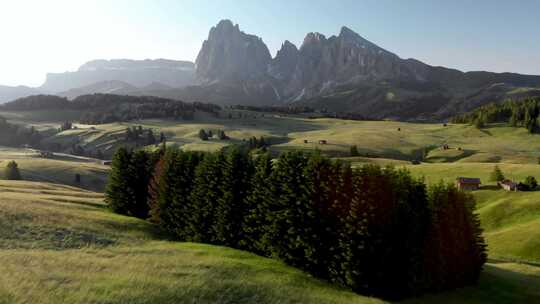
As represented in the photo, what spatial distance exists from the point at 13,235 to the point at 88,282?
1646 cm

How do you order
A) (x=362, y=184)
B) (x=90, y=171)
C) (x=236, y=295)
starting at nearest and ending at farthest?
1. (x=236, y=295)
2. (x=362, y=184)
3. (x=90, y=171)

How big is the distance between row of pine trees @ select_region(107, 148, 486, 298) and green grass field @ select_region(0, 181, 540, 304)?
2319 mm

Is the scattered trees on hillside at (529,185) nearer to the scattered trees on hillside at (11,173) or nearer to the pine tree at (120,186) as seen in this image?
the pine tree at (120,186)

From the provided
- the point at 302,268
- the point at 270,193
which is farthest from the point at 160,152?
the point at 302,268

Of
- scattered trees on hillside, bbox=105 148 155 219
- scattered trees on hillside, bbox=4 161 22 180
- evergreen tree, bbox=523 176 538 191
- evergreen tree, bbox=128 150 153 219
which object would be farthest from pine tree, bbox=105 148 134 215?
evergreen tree, bbox=523 176 538 191

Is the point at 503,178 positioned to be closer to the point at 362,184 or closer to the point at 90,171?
the point at 362,184

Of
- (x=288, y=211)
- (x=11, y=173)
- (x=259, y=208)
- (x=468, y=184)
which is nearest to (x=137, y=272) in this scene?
(x=288, y=211)

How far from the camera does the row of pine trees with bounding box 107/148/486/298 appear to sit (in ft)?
144

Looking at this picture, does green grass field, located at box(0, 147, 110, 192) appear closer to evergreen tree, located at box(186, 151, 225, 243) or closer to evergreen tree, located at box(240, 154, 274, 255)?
evergreen tree, located at box(186, 151, 225, 243)

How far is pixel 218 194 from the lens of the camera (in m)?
57.3

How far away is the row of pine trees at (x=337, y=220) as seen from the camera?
43.8m

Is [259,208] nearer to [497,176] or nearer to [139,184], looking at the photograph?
[139,184]

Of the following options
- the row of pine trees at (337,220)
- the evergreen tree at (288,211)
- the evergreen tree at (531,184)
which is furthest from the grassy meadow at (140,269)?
the evergreen tree at (531,184)

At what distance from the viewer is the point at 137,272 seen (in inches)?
1553
